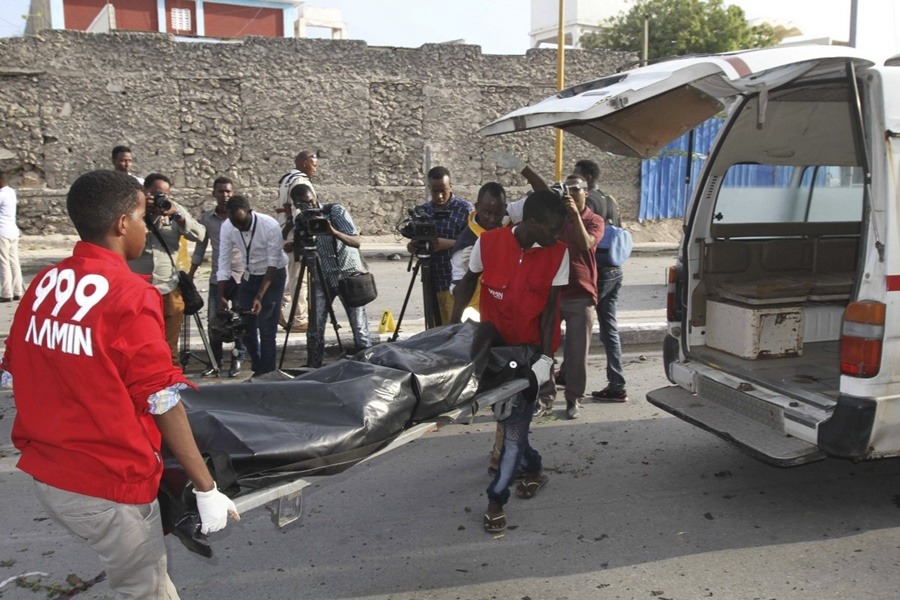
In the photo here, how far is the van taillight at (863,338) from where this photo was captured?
3.73 metres

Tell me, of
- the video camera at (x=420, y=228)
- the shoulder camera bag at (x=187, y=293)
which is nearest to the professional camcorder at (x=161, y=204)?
the shoulder camera bag at (x=187, y=293)

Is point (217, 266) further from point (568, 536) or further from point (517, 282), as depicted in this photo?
point (568, 536)

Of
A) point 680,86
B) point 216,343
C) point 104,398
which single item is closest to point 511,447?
point 680,86

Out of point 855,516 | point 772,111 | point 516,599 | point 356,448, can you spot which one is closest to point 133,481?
point 356,448

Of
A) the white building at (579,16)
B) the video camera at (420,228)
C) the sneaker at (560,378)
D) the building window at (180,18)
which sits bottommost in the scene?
the sneaker at (560,378)

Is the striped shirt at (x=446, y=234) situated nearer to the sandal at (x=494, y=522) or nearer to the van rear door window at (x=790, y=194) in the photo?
the van rear door window at (x=790, y=194)

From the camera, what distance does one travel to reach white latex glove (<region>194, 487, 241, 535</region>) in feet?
7.77

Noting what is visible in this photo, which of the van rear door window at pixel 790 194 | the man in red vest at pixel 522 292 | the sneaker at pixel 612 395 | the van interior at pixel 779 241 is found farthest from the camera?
the sneaker at pixel 612 395

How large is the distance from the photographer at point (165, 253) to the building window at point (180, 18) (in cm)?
3058

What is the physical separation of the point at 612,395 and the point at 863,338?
8.75 ft

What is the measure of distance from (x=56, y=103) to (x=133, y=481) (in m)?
17.3

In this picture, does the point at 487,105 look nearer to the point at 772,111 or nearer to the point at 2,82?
the point at 2,82

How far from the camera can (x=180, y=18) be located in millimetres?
34219

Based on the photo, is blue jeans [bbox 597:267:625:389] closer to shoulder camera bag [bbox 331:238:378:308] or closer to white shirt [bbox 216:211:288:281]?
shoulder camera bag [bbox 331:238:378:308]
